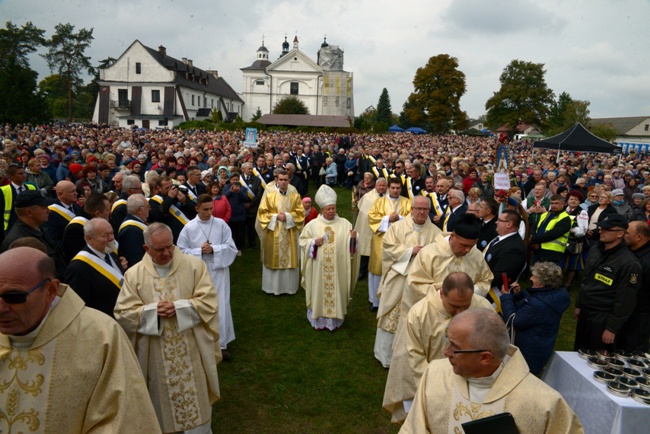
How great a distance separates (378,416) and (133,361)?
134 inches

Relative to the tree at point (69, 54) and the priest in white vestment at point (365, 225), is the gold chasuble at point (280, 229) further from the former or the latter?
the tree at point (69, 54)

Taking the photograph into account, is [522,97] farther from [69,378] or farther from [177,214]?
[69,378]

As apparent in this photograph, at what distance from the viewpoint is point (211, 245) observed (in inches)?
235

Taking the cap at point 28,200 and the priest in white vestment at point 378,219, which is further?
the priest in white vestment at point 378,219

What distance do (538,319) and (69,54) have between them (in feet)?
231

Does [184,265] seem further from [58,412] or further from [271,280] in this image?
[271,280]

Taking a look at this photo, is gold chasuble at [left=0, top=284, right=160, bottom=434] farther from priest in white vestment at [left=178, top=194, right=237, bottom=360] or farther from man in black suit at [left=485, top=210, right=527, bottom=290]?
man in black suit at [left=485, top=210, right=527, bottom=290]

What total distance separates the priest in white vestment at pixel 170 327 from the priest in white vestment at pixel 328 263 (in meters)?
3.18

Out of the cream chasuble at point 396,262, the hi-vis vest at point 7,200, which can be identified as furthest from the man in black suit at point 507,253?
the hi-vis vest at point 7,200

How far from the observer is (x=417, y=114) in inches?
2435

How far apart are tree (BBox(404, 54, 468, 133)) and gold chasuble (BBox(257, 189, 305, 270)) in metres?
54.9

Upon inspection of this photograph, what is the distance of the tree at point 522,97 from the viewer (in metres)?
62.8

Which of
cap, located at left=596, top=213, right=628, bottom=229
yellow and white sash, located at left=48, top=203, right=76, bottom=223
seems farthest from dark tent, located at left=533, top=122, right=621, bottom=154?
yellow and white sash, located at left=48, top=203, right=76, bottom=223

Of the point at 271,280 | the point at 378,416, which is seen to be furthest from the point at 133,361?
the point at 271,280
